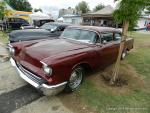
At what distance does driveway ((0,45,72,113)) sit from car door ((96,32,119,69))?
6.09ft

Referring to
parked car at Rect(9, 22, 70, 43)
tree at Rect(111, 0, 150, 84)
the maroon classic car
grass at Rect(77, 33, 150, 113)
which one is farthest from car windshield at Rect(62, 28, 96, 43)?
parked car at Rect(9, 22, 70, 43)

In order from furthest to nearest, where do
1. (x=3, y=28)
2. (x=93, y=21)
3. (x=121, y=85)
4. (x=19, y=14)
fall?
(x=93, y=21) → (x=19, y=14) → (x=3, y=28) → (x=121, y=85)

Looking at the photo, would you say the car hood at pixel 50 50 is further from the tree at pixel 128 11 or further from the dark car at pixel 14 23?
the dark car at pixel 14 23

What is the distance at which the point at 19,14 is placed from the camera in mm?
28500

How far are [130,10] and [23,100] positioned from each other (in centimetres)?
352

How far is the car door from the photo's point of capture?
485 centimetres

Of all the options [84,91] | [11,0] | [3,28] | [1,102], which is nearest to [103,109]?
[84,91]

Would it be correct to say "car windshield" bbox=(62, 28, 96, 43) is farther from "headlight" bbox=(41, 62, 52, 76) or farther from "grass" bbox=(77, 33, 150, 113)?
"headlight" bbox=(41, 62, 52, 76)

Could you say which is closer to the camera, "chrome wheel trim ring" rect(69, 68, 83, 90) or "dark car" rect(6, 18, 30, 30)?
"chrome wheel trim ring" rect(69, 68, 83, 90)

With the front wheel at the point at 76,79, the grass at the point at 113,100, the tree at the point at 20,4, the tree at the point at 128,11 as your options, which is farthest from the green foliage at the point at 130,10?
the tree at the point at 20,4

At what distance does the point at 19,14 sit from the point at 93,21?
1382 cm

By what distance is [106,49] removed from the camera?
5129 millimetres

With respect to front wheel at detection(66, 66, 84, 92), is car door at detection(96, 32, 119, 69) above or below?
above

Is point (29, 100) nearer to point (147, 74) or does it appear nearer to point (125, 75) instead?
point (125, 75)
